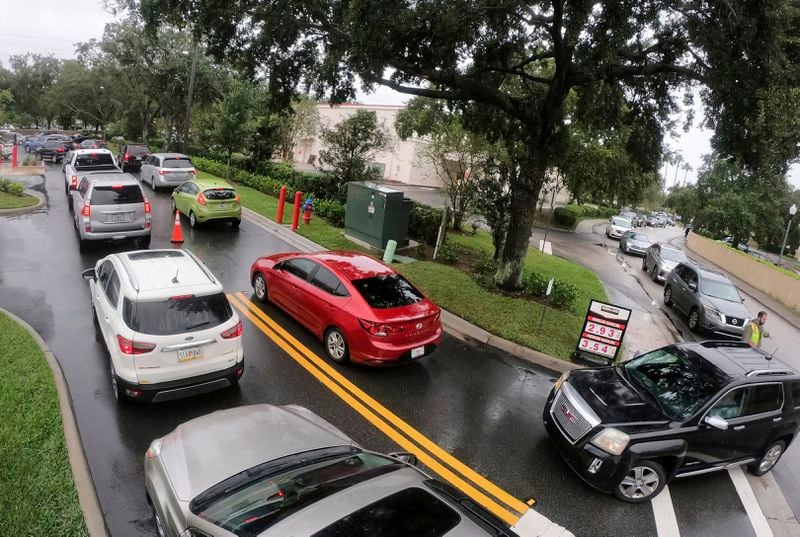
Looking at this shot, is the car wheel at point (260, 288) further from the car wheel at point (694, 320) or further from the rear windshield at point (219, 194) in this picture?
the car wheel at point (694, 320)

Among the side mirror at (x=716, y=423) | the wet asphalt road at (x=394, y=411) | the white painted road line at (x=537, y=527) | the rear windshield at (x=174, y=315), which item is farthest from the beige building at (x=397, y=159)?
the white painted road line at (x=537, y=527)

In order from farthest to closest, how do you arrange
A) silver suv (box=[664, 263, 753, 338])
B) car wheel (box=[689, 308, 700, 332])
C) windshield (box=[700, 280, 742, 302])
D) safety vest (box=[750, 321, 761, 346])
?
windshield (box=[700, 280, 742, 302]) → car wheel (box=[689, 308, 700, 332]) → silver suv (box=[664, 263, 753, 338]) → safety vest (box=[750, 321, 761, 346])

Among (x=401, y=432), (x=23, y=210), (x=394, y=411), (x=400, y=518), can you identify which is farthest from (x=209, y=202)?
(x=400, y=518)

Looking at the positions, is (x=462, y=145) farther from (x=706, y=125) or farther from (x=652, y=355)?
(x=652, y=355)

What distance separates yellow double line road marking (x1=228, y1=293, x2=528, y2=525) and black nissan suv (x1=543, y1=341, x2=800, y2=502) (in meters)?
1.14

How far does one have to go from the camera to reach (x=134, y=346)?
5656mm

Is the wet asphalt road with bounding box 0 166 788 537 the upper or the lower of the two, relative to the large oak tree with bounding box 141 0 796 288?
lower

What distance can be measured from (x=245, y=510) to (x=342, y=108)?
1786 inches

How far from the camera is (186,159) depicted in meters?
21.3

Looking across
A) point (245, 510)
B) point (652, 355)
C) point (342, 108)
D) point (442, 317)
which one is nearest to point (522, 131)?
point (442, 317)

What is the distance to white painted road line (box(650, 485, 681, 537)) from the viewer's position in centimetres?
529

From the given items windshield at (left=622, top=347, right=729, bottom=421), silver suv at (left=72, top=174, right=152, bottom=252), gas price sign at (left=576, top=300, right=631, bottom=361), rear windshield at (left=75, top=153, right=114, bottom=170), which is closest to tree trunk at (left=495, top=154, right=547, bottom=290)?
gas price sign at (left=576, top=300, right=631, bottom=361)

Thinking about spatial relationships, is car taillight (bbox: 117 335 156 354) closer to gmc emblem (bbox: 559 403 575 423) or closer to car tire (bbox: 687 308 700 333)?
gmc emblem (bbox: 559 403 575 423)

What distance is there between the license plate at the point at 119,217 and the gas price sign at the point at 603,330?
10518 mm
